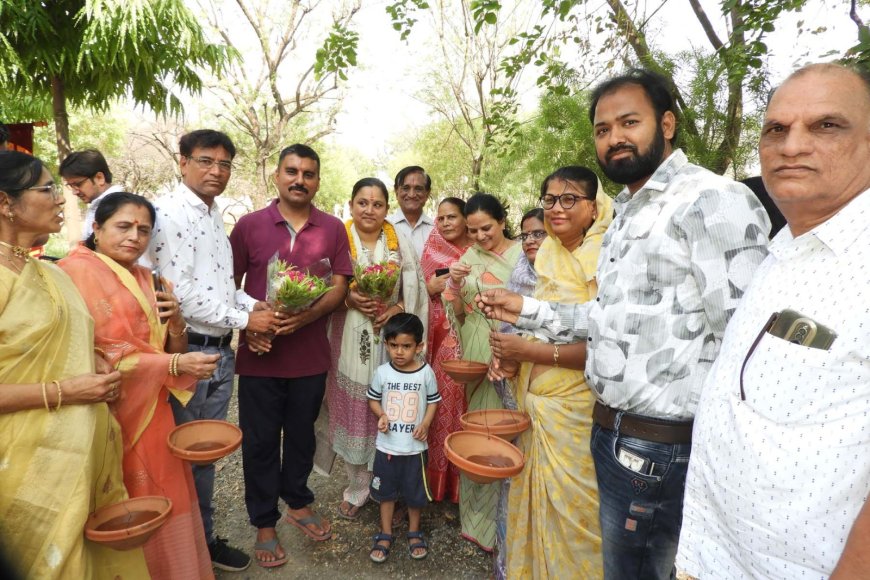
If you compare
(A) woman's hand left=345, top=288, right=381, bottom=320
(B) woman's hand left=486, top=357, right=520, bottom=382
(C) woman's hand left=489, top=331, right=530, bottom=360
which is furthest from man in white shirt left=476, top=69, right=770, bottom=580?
(A) woman's hand left=345, top=288, right=381, bottom=320

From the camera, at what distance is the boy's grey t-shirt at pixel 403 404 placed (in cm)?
324

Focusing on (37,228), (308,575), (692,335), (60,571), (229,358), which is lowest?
(308,575)

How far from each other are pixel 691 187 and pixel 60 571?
2.72m

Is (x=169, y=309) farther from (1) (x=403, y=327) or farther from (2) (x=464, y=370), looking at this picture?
(2) (x=464, y=370)

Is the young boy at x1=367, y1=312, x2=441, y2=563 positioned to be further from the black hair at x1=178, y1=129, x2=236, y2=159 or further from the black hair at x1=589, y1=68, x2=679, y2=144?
the black hair at x1=589, y1=68, x2=679, y2=144

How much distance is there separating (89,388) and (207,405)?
1.02m

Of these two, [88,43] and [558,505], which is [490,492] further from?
[88,43]

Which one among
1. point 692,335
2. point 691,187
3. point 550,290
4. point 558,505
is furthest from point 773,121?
point 558,505

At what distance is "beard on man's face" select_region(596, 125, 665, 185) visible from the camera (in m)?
1.82

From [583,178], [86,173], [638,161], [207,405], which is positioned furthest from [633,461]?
[86,173]

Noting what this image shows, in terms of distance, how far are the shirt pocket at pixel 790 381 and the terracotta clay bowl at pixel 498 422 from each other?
4.32 ft

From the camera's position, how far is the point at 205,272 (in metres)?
2.78

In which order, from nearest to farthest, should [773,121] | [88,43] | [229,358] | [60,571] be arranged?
[773,121] < [60,571] < [229,358] < [88,43]

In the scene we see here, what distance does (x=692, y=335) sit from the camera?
5.43ft
